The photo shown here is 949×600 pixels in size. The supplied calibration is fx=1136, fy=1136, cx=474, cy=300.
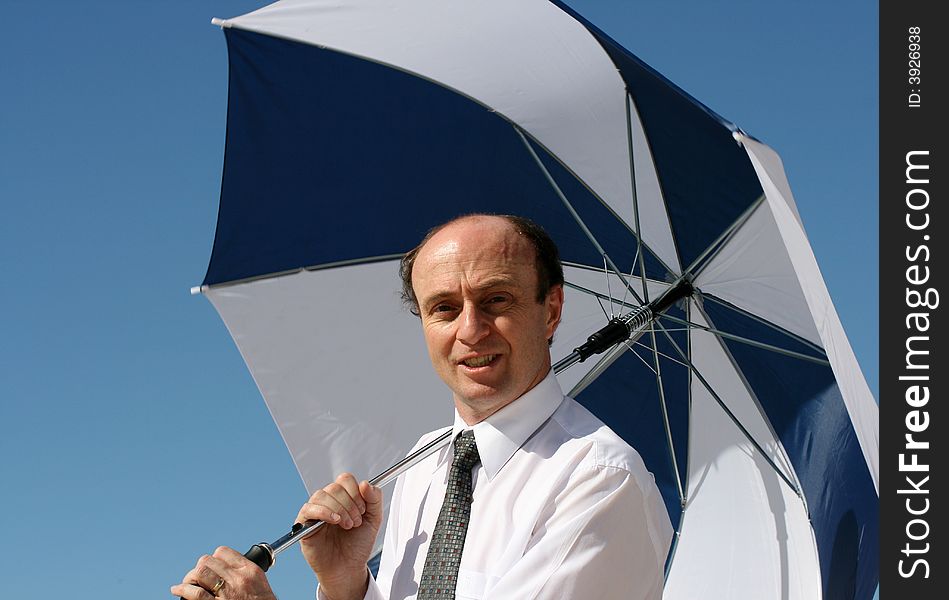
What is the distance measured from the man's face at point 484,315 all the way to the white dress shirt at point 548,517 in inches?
2.4

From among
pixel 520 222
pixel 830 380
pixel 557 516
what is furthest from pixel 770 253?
pixel 557 516

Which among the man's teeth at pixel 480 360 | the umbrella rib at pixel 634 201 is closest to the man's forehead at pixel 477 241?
Answer: the man's teeth at pixel 480 360

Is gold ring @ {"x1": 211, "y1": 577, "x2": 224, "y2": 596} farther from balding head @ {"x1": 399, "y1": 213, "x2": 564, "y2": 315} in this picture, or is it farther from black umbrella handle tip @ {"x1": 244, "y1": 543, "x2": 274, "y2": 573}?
balding head @ {"x1": 399, "y1": 213, "x2": 564, "y2": 315}

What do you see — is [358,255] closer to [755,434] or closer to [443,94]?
[443,94]

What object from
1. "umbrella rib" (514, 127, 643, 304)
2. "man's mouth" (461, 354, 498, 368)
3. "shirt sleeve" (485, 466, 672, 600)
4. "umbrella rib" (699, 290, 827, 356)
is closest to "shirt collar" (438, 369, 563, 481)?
"man's mouth" (461, 354, 498, 368)

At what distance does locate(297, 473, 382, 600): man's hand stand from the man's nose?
599mm

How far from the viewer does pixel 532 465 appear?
2.92 meters

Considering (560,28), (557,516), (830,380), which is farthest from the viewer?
(830,380)

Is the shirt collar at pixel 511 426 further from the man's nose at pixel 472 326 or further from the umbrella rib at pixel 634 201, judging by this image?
the umbrella rib at pixel 634 201

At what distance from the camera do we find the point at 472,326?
3.00 metres

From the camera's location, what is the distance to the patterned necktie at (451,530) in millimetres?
2830

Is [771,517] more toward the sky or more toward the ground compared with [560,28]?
more toward the ground

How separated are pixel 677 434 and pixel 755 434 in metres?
0.45

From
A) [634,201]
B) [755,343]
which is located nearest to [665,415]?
[755,343]
